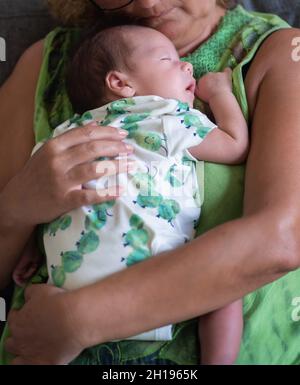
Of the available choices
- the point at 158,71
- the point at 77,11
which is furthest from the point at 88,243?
the point at 77,11

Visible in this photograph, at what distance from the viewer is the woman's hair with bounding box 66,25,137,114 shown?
50.1 inches

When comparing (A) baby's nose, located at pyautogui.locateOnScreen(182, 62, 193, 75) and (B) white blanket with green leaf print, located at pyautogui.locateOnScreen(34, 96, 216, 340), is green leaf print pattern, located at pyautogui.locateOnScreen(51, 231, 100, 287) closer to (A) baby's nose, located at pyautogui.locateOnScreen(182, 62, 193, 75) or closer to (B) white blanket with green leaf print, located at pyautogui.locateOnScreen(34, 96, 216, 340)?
(B) white blanket with green leaf print, located at pyautogui.locateOnScreen(34, 96, 216, 340)

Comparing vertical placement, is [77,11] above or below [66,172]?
above

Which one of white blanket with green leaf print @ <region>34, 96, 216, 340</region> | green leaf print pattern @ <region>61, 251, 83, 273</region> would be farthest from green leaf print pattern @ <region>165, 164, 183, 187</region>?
green leaf print pattern @ <region>61, 251, 83, 273</region>

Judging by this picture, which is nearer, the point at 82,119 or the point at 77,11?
the point at 82,119

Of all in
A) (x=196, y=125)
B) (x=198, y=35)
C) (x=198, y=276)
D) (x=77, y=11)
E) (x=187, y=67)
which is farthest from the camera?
(x=77, y=11)

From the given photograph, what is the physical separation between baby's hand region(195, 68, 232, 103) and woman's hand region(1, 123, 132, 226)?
22 cm

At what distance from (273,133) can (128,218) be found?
1.02 feet

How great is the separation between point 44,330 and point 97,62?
1.82ft

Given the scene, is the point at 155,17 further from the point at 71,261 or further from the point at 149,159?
the point at 71,261

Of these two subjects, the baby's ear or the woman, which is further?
the baby's ear

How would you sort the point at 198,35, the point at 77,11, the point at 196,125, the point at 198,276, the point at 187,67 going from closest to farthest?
the point at 198,276 < the point at 196,125 < the point at 187,67 < the point at 198,35 < the point at 77,11

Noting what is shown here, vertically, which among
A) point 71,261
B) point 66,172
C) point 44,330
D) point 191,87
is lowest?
point 44,330

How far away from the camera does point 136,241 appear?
1117 millimetres
